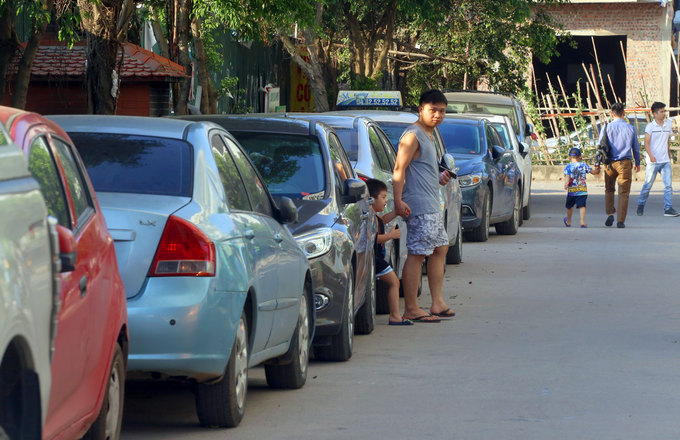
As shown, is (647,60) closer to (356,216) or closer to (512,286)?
(512,286)

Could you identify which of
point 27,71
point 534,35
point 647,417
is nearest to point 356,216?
point 647,417

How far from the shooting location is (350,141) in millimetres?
12141

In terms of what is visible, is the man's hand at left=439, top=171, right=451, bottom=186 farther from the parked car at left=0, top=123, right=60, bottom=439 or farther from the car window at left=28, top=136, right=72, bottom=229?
the parked car at left=0, top=123, right=60, bottom=439

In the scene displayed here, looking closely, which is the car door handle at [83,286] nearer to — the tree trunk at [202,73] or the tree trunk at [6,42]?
the tree trunk at [6,42]

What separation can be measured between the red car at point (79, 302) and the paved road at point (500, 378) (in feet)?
4.60

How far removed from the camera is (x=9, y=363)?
3.91m

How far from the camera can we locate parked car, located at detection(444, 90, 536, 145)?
26.9 meters

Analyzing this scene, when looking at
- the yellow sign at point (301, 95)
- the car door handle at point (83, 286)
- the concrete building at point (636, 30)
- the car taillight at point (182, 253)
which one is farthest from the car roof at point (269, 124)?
the concrete building at point (636, 30)

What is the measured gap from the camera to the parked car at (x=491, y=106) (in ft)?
88.3

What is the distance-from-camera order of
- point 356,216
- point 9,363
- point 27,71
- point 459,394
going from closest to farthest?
1. point 9,363
2. point 459,394
3. point 356,216
4. point 27,71

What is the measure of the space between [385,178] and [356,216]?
8.26 feet

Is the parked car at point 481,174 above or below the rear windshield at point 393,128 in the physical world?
below

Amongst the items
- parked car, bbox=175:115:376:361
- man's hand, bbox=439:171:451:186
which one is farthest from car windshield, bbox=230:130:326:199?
man's hand, bbox=439:171:451:186

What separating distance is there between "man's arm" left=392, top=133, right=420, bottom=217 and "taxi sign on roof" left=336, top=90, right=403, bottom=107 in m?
16.3
